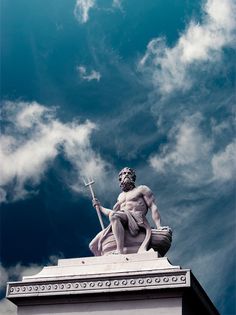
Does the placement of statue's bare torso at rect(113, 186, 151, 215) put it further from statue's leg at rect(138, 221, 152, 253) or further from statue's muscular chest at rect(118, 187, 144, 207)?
statue's leg at rect(138, 221, 152, 253)

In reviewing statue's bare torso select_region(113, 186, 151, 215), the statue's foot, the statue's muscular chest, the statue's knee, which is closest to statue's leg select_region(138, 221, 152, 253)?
the statue's foot

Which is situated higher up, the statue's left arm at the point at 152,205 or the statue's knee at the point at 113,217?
the statue's left arm at the point at 152,205

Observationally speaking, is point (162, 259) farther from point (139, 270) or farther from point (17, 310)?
point (17, 310)

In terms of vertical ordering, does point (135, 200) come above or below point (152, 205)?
above

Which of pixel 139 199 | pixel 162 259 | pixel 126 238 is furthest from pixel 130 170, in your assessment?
pixel 162 259

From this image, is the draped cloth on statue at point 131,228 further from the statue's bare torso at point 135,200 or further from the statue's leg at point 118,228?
the statue's bare torso at point 135,200

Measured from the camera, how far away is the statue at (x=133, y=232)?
1956 centimetres

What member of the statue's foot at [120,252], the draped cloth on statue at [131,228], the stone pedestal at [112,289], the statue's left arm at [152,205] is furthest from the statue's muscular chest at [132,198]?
the stone pedestal at [112,289]

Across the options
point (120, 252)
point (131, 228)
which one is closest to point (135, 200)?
point (131, 228)

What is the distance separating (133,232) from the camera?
64.7 feet

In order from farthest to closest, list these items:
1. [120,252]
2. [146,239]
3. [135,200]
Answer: [135,200]
[146,239]
[120,252]

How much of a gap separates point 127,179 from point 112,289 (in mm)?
4241

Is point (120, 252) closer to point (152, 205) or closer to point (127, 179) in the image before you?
point (152, 205)

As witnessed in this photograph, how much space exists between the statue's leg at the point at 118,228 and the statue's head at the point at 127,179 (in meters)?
1.46
